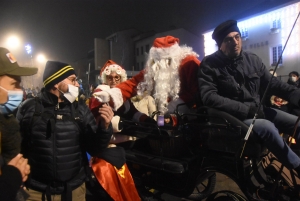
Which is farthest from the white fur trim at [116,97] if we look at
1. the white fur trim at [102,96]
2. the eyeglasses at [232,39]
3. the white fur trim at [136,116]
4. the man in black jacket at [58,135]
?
the eyeglasses at [232,39]

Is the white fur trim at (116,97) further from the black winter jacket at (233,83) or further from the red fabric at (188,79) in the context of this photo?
the black winter jacket at (233,83)

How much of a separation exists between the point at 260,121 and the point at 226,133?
366 millimetres

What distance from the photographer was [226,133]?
8.66 ft

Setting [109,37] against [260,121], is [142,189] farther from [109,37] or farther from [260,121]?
[109,37]

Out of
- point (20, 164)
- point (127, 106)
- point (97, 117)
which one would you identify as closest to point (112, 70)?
point (127, 106)

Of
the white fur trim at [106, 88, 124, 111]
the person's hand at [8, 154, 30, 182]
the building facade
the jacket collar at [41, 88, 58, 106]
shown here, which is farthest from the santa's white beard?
the building facade

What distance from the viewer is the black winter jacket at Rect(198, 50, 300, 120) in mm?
2881

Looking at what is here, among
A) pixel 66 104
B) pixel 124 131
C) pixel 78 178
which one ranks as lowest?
pixel 78 178

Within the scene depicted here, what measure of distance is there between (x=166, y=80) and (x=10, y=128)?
99.1 inches

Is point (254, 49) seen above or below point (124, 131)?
above

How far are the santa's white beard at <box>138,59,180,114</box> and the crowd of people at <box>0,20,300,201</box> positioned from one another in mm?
16

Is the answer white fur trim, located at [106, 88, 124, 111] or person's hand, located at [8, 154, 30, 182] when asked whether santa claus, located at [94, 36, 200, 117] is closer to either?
white fur trim, located at [106, 88, 124, 111]

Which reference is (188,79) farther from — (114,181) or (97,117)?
(114,181)

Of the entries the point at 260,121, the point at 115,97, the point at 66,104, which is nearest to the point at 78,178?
the point at 66,104
